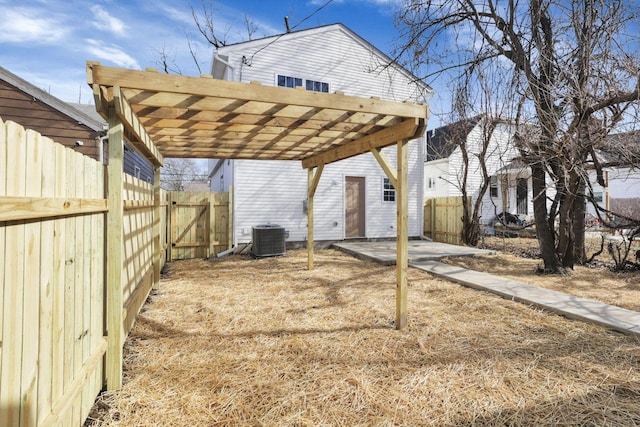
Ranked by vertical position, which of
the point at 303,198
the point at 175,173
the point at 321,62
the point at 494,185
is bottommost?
the point at 303,198

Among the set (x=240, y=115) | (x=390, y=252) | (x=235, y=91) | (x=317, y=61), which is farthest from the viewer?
(x=317, y=61)

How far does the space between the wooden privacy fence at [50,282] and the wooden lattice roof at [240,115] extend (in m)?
0.69

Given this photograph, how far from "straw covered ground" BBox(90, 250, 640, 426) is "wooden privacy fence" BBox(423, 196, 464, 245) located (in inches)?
280

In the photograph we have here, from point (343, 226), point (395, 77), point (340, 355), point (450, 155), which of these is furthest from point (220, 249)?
point (450, 155)

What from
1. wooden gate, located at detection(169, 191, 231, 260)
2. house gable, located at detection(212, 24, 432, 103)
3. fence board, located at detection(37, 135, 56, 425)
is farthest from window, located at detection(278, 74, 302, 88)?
fence board, located at detection(37, 135, 56, 425)

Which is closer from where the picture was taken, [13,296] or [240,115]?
[13,296]

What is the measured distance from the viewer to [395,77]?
35.3 ft

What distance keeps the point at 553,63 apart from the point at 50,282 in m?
7.00

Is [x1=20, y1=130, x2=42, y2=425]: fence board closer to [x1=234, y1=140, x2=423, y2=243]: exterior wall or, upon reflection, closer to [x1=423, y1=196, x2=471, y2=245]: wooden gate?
[x1=234, y1=140, x2=423, y2=243]: exterior wall

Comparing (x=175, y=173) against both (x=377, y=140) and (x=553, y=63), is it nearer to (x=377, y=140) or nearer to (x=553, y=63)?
(x=377, y=140)

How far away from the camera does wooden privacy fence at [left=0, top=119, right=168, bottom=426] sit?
118cm

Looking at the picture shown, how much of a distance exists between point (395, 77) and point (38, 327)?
11.3 meters

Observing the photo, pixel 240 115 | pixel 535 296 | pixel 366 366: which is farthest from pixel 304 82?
pixel 366 366

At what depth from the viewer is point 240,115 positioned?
11.1 feet
